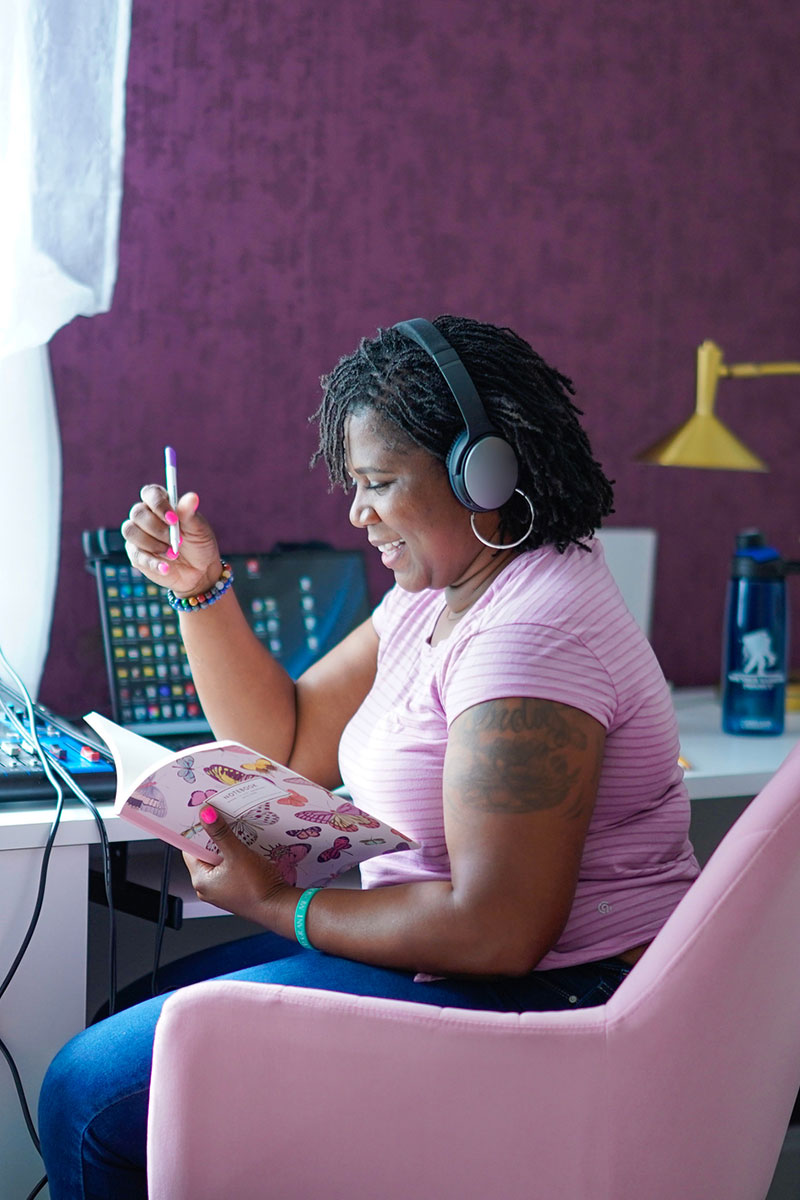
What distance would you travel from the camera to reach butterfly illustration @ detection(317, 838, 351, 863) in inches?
42.4

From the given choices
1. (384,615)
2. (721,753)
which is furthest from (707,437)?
(384,615)

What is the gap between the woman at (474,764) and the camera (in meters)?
0.95

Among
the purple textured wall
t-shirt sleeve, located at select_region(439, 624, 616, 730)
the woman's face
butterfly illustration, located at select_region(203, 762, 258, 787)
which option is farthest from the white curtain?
t-shirt sleeve, located at select_region(439, 624, 616, 730)

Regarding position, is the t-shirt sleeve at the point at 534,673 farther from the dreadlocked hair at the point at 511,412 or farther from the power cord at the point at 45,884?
the power cord at the point at 45,884

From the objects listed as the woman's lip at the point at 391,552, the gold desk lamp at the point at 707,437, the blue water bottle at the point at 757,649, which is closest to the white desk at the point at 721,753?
the blue water bottle at the point at 757,649

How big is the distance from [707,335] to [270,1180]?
1.62 metres

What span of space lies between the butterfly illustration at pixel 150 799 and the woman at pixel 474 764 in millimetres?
60

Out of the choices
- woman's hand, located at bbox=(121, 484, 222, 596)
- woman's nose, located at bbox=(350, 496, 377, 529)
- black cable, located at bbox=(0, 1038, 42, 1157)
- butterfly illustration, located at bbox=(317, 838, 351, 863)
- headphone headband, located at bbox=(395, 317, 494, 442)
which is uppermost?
headphone headband, located at bbox=(395, 317, 494, 442)

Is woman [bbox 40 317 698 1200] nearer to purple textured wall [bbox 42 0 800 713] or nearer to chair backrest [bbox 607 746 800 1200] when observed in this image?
chair backrest [bbox 607 746 800 1200]

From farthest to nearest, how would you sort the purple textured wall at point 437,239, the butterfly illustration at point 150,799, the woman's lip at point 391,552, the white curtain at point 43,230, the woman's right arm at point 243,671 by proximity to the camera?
the purple textured wall at point 437,239 → the white curtain at point 43,230 → the woman's right arm at point 243,671 → the woman's lip at point 391,552 → the butterfly illustration at point 150,799

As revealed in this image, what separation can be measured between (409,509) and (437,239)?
2.84 feet

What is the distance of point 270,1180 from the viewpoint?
34.9 inches

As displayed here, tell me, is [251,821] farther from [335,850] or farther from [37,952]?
[37,952]

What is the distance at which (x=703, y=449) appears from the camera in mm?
1712
